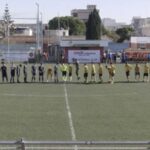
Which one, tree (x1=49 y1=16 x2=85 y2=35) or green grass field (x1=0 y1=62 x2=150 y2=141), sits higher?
tree (x1=49 y1=16 x2=85 y2=35)

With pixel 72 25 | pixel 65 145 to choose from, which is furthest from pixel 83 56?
pixel 72 25

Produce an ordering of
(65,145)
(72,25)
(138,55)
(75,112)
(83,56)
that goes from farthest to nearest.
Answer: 1. (72,25)
2. (138,55)
3. (83,56)
4. (75,112)
5. (65,145)

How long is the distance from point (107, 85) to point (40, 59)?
32.7 metres

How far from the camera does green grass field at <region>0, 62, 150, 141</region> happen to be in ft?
55.1

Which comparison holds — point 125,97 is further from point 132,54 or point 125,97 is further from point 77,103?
point 132,54

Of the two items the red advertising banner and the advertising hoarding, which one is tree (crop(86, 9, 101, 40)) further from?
the advertising hoarding

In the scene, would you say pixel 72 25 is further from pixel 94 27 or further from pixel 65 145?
pixel 65 145

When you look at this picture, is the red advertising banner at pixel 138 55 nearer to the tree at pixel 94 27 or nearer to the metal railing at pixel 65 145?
the tree at pixel 94 27

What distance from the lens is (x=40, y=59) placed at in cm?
6706

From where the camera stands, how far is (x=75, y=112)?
21875 mm

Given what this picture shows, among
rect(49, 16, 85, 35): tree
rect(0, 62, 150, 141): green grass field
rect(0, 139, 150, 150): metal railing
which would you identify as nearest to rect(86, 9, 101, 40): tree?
rect(49, 16, 85, 35): tree

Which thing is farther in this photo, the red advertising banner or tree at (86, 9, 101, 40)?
tree at (86, 9, 101, 40)

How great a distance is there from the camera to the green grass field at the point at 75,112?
1678 centimetres

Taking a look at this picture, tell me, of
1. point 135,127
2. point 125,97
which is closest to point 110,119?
point 135,127
